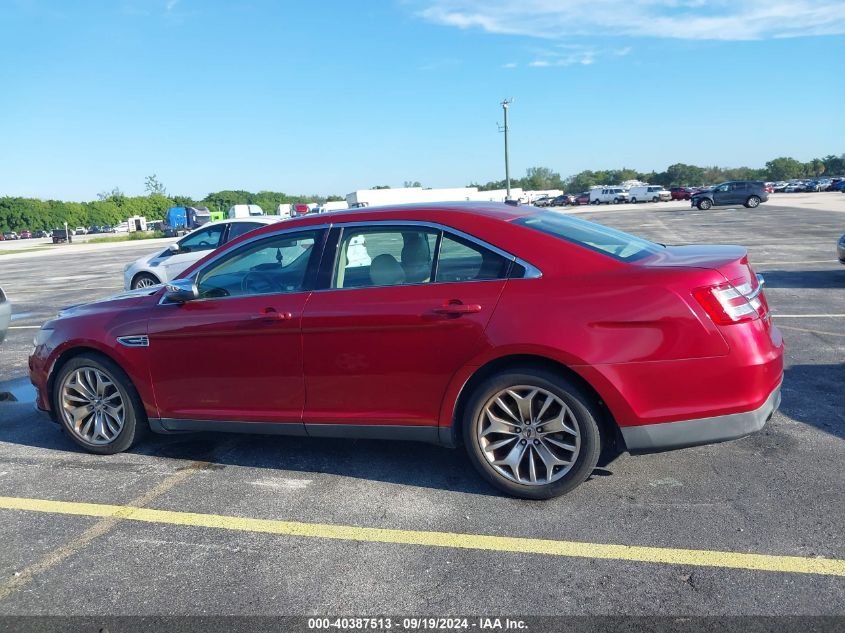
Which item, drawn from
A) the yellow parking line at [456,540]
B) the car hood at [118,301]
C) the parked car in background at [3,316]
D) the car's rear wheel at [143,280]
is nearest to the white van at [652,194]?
the car's rear wheel at [143,280]

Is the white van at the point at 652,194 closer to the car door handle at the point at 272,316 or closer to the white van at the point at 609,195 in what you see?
the white van at the point at 609,195

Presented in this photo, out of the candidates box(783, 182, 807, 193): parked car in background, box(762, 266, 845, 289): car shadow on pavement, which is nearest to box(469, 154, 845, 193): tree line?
box(783, 182, 807, 193): parked car in background

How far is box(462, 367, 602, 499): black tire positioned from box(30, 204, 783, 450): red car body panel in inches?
4.0

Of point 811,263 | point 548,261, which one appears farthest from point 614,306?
point 811,263

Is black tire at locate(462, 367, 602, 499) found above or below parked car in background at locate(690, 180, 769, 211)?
below

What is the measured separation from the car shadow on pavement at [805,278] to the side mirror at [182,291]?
31.3 feet

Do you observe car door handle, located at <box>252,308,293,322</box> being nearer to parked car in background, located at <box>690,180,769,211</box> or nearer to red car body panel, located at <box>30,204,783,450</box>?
red car body panel, located at <box>30,204,783,450</box>

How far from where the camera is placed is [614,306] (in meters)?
3.80

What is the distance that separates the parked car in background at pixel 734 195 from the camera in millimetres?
43719

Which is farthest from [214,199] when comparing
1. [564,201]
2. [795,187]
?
[795,187]

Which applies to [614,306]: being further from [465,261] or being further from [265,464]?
[265,464]

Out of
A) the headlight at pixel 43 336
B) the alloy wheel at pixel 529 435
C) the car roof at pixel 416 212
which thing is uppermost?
the car roof at pixel 416 212

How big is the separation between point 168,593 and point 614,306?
102 inches

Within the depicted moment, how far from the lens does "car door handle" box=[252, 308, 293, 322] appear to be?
174 inches
